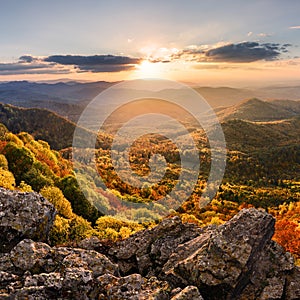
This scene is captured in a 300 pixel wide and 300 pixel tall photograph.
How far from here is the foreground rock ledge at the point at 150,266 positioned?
13.2 m

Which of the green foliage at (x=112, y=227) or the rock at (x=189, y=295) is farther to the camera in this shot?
the green foliage at (x=112, y=227)

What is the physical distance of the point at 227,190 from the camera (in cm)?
17350

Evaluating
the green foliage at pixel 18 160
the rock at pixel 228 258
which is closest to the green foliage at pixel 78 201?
the green foliage at pixel 18 160

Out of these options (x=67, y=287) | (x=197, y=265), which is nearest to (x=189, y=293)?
(x=197, y=265)

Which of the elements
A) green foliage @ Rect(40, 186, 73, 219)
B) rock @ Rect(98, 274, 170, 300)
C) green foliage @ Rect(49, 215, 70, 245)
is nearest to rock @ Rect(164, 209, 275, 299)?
rock @ Rect(98, 274, 170, 300)

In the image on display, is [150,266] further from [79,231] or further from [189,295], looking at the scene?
[79,231]

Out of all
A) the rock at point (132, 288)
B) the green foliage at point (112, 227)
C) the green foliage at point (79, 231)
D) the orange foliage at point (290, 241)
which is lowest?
the orange foliage at point (290, 241)

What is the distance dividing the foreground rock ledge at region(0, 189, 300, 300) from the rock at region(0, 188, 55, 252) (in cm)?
5

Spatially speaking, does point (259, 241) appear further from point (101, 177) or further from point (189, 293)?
point (101, 177)

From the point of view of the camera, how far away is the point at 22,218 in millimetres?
16844

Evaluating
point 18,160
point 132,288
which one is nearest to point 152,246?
point 132,288

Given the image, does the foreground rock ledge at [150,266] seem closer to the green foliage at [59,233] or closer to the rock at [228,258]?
the rock at [228,258]

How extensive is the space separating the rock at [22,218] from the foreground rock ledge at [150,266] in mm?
51

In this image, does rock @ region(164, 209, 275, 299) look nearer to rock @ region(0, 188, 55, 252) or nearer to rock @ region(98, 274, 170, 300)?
rock @ region(98, 274, 170, 300)
